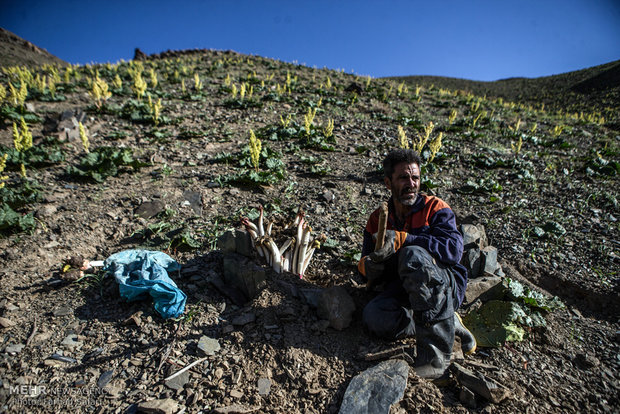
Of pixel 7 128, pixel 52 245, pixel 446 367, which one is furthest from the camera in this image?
pixel 7 128

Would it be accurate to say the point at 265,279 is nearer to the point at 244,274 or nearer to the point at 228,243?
the point at 244,274

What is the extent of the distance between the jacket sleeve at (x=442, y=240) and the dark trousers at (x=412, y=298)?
9 centimetres

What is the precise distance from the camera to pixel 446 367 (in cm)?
234

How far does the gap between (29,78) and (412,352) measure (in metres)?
15.5

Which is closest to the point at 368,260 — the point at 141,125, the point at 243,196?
the point at 243,196

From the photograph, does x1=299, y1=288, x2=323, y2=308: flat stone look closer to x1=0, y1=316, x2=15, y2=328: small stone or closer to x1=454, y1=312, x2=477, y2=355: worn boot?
x1=454, y1=312, x2=477, y2=355: worn boot

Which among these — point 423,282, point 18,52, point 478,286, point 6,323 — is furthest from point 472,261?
point 18,52

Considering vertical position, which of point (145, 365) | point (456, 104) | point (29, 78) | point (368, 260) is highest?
point (456, 104)

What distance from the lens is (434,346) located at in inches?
92.7

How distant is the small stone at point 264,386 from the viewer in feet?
6.88

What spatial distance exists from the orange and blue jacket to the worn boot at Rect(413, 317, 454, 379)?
41cm

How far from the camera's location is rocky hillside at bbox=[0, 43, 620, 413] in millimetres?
2158

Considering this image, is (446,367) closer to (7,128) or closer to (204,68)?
(7,128)

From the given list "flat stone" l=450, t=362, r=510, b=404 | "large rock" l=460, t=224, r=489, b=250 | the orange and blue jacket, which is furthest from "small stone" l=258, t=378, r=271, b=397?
"large rock" l=460, t=224, r=489, b=250
